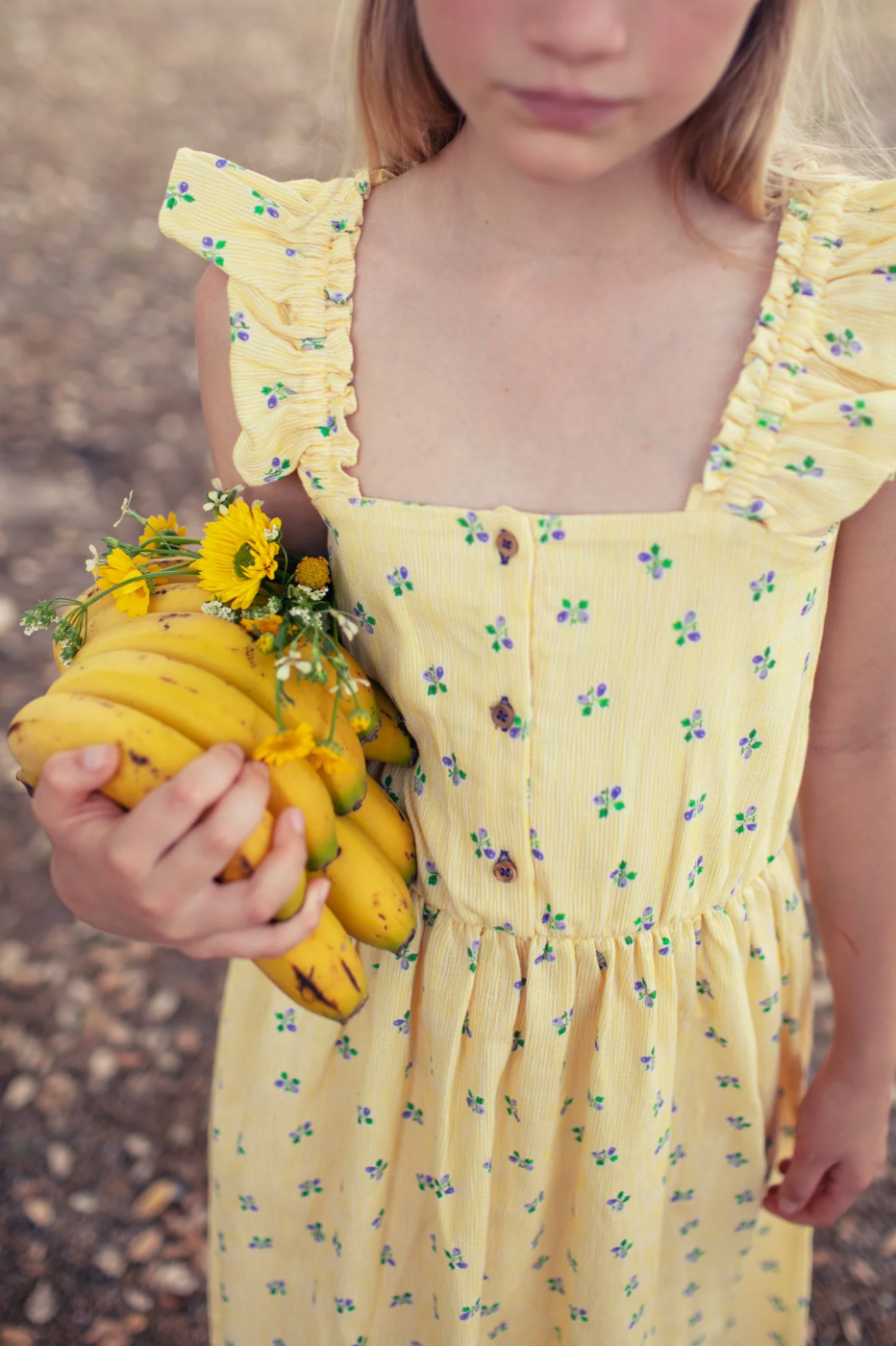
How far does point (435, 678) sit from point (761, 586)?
0.36 meters

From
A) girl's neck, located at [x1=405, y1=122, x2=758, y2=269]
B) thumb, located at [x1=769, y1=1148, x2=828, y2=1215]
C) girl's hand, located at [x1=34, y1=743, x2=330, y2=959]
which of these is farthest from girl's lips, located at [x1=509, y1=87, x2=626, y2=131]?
thumb, located at [x1=769, y1=1148, x2=828, y2=1215]

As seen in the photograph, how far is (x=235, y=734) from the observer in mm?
938

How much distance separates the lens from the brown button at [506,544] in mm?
1037

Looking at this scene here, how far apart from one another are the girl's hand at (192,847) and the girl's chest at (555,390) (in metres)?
0.39

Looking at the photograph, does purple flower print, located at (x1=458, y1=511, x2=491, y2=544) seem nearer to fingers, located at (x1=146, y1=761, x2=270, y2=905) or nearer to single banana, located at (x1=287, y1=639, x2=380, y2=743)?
single banana, located at (x1=287, y1=639, x2=380, y2=743)

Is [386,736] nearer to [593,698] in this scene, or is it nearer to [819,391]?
[593,698]

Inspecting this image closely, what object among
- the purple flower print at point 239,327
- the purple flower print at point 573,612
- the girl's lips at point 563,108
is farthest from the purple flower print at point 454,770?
the girl's lips at point 563,108

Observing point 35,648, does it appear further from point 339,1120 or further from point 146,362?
point 339,1120

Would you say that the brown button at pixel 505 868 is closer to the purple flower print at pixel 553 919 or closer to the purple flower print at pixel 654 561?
the purple flower print at pixel 553 919

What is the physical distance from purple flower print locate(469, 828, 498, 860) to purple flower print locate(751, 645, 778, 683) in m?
0.36

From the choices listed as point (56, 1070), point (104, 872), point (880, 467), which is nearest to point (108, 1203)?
point (56, 1070)

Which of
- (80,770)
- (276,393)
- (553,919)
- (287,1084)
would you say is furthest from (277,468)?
(287,1084)

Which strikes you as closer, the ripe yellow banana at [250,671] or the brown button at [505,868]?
the ripe yellow banana at [250,671]

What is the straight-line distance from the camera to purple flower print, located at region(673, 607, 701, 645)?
106 cm
